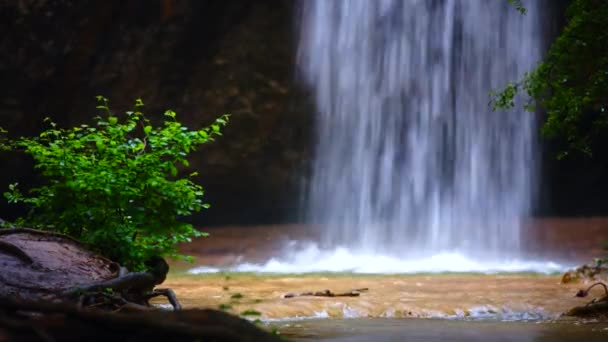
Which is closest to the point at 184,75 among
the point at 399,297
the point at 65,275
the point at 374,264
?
the point at 374,264

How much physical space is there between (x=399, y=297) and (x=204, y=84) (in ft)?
47.3

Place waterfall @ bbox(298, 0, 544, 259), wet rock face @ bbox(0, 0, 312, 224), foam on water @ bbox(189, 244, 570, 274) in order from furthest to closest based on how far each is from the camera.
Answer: waterfall @ bbox(298, 0, 544, 259), wet rock face @ bbox(0, 0, 312, 224), foam on water @ bbox(189, 244, 570, 274)

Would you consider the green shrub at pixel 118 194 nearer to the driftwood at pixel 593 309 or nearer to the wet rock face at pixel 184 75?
the driftwood at pixel 593 309

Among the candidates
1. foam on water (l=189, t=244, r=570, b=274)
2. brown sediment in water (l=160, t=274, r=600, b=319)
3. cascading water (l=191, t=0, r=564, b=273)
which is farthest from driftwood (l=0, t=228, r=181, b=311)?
cascading water (l=191, t=0, r=564, b=273)

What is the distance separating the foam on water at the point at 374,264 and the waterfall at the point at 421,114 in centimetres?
268

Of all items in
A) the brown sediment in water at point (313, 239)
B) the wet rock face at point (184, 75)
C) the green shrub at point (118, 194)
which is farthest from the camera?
the wet rock face at point (184, 75)

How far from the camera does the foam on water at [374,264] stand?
49.8 ft

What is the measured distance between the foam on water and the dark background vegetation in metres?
4.71

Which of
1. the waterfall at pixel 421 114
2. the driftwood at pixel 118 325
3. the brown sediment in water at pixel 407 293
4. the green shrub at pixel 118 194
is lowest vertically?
the brown sediment in water at pixel 407 293

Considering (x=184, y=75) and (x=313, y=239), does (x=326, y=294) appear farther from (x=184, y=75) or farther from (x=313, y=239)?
(x=184, y=75)

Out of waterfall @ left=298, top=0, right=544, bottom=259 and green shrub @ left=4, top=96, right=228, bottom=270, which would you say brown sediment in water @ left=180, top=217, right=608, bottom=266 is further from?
green shrub @ left=4, top=96, right=228, bottom=270

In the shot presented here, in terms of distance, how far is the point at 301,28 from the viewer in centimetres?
2283

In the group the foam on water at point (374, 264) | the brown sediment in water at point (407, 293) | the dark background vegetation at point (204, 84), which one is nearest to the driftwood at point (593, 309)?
the brown sediment in water at point (407, 293)

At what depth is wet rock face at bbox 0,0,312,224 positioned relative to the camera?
19.8 metres
